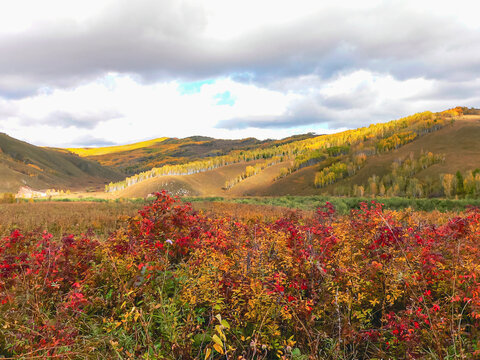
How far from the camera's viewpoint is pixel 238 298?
154 inches

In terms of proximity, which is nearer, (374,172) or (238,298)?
(238,298)

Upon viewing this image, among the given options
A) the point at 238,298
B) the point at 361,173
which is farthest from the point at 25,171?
the point at 238,298

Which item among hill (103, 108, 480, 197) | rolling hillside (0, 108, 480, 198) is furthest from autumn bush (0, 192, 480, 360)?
rolling hillside (0, 108, 480, 198)

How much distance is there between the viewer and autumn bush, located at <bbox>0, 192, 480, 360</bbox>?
3312 mm

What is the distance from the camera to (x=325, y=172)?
115562 mm

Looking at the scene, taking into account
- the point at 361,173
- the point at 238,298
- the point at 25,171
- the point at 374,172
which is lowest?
the point at 361,173

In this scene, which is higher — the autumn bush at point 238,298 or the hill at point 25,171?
the hill at point 25,171

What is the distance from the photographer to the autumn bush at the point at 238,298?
130 inches

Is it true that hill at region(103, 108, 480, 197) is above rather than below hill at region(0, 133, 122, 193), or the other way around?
below

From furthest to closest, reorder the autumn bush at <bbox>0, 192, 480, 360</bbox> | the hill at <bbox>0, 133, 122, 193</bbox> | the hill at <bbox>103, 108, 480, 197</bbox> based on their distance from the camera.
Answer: the hill at <bbox>0, 133, 122, 193</bbox>, the hill at <bbox>103, 108, 480, 197</bbox>, the autumn bush at <bbox>0, 192, 480, 360</bbox>

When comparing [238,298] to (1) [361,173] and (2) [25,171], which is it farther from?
(2) [25,171]

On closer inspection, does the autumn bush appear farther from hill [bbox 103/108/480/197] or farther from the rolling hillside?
the rolling hillside

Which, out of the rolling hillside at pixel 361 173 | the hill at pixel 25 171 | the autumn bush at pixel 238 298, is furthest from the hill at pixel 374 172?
the autumn bush at pixel 238 298

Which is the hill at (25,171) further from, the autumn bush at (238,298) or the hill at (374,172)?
the autumn bush at (238,298)
